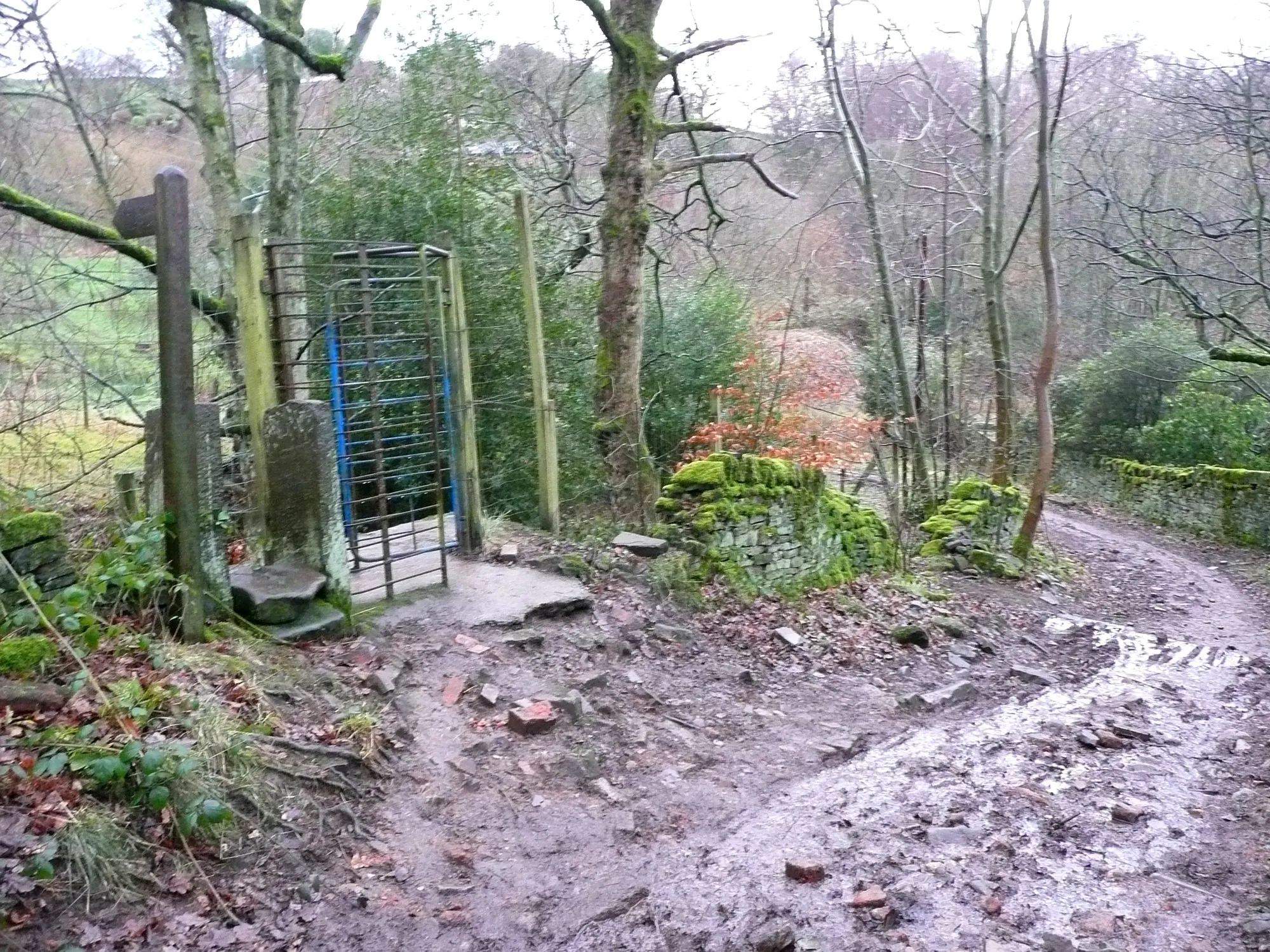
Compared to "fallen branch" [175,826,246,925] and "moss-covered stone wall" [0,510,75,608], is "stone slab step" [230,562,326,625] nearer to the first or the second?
"moss-covered stone wall" [0,510,75,608]

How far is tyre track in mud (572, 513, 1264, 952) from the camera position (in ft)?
13.5

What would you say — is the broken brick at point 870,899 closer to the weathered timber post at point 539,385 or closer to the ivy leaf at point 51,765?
the ivy leaf at point 51,765

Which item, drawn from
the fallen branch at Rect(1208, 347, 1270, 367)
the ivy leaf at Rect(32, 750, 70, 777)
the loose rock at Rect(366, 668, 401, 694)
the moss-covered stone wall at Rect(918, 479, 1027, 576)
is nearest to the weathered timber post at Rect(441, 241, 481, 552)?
the loose rock at Rect(366, 668, 401, 694)

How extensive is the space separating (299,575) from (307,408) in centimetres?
102

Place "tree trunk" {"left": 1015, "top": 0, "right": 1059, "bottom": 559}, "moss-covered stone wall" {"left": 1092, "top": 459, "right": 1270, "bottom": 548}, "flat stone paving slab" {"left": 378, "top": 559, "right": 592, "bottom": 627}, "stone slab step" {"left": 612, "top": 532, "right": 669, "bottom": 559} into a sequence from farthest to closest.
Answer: "moss-covered stone wall" {"left": 1092, "top": 459, "right": 1270, "bottom": 548} < "tree trunk" {"left": 1015, "top": 0, "right": 1059, "bottom": 559} < "stone slab step" {"left": 612, "top": 532, "right": 669, "bottom": 559} < "flat stone paving slab" {"left": 378, "top": 559, "right": 592, "bottom": 627}

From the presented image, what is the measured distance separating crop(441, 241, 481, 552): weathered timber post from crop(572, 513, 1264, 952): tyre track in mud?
3.61 metres

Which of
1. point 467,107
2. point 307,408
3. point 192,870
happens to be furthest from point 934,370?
point 192,870

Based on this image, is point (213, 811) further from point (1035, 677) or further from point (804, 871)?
point (1035, 677)

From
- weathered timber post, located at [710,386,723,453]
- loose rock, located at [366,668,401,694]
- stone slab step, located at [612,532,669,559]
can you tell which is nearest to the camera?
loose rock, located at [366,668,401,694]

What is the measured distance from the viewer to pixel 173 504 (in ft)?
16.2

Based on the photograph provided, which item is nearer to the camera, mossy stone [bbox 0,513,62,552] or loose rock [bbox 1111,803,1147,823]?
mossy stone [bbox 0,513,62,552]

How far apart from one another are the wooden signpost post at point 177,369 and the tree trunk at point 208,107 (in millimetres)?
4310

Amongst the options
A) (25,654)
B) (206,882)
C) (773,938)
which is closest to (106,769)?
(206,882)

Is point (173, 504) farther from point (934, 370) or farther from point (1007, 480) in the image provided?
point (934, 370)
